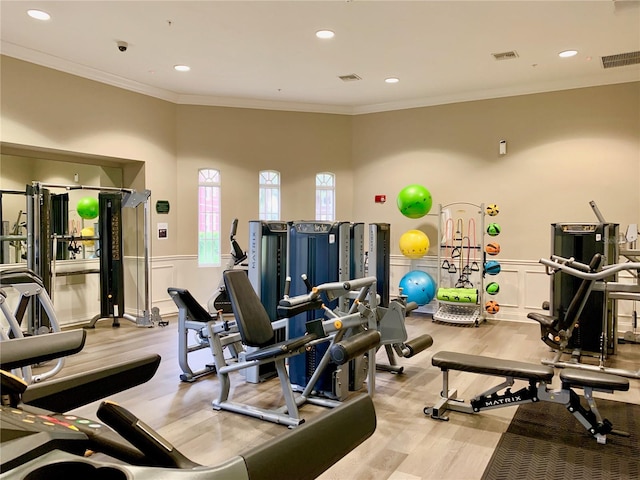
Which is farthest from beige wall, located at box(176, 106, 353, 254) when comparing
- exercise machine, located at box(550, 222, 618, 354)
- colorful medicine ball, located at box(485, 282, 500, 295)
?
exercise machine, located at box(550, 222, 618, 354)

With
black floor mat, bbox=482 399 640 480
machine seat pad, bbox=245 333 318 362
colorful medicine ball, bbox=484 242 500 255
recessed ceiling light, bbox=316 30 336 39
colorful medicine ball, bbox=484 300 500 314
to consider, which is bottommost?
black floor mat, bbox=482 399 640 480

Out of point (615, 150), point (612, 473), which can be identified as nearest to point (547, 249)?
point (615, 150)

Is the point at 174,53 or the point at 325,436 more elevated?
the point at 174,53

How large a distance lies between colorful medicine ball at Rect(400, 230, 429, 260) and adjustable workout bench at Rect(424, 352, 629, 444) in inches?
140

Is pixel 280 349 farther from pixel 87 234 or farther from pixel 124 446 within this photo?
pixel 87 234

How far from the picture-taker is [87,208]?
6.41 metres

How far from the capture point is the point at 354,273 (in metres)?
4.05

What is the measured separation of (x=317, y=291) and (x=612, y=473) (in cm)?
192

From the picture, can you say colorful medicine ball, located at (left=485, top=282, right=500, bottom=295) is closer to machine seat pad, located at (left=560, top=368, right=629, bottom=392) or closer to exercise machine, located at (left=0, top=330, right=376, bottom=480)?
machine seat pad, located at (left=560, top=368, right=629, bottom=392)

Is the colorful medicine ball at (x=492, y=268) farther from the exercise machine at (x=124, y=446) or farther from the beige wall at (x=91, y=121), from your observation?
the exercise machine at (x=124, y=446)

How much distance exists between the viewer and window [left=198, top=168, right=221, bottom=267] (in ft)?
24.2

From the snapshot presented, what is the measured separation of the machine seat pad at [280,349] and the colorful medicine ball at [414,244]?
4042 millimetres

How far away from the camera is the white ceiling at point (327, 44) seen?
4.23 meters

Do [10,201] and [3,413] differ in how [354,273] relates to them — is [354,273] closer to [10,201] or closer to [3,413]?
[3,413]
